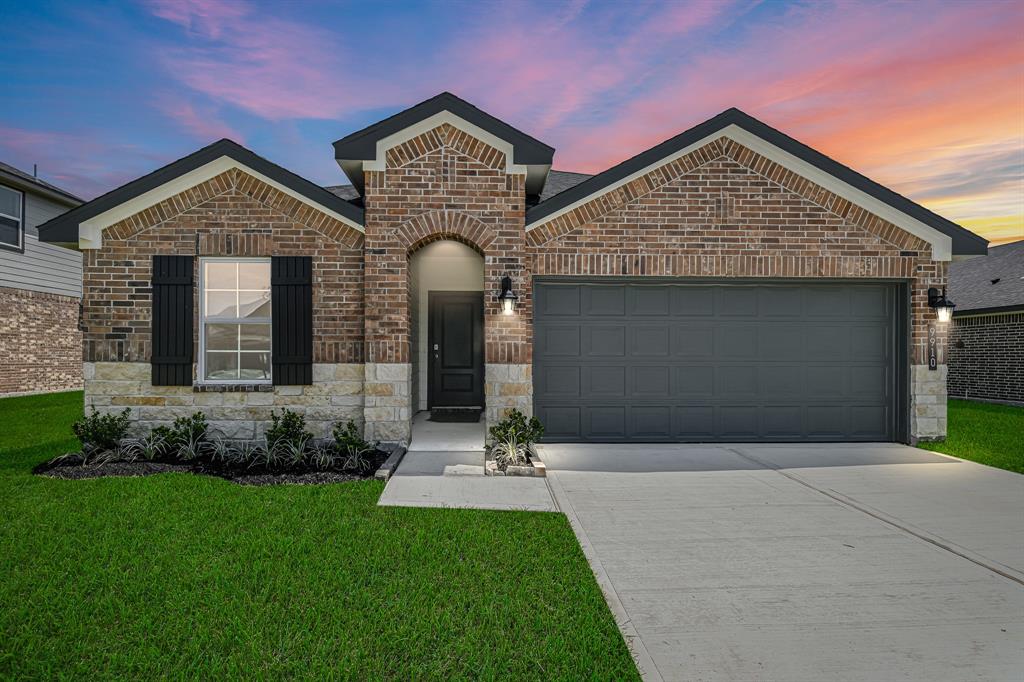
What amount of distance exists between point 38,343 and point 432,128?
52.7 ft

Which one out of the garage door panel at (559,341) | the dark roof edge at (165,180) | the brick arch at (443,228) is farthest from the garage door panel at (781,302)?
the dark roof edge at (165,180)

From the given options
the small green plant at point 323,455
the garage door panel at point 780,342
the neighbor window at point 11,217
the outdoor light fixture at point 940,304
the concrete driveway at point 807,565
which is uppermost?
the neighbor window at point 11,217

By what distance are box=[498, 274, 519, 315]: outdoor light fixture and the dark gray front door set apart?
3.69m

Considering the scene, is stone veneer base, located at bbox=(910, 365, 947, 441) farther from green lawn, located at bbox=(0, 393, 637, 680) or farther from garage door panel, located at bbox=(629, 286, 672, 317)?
green lawn, located at bbox=(0, 393, 637, 680)

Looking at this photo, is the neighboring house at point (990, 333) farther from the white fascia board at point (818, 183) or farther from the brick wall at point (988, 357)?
the white fascia board at point (818, 183)

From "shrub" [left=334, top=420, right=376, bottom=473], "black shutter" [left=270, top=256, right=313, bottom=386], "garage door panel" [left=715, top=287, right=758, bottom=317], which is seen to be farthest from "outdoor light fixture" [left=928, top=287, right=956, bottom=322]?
"black shutter" [left=270, top=256, right=313, bottom=386]

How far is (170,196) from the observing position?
767 centimetres

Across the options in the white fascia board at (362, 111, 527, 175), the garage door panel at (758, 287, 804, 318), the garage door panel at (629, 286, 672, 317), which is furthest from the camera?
the garage door panel at (758, 287, 804, 318)

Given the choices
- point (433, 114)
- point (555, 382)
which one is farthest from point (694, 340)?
point (433, 114)

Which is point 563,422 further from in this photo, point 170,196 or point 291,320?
point 170,196

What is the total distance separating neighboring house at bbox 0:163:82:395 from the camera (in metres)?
15.0

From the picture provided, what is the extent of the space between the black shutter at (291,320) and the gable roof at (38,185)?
42.1ft

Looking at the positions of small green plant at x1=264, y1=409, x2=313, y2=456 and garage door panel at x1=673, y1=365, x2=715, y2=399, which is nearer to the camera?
small green plant at x1=264, y1=409, x2=313, y2=456

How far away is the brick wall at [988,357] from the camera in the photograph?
1462 cm
